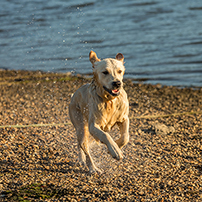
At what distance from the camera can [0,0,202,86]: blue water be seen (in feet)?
44.1

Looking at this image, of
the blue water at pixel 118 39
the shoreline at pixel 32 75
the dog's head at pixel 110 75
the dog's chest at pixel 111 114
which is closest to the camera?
the dog's head at pixel 110 75

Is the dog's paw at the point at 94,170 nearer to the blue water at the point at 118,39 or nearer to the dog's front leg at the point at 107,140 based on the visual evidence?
the dog's front leg at the point at 107,140

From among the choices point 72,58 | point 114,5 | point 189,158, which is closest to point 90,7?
point 114,5

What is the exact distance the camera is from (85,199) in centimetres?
445

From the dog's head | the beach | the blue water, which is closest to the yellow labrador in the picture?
the dog's head

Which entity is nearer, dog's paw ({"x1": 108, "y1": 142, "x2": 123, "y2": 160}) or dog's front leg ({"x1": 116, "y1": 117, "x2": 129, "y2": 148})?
dog's paw ({"x1": 108, "y1": 142, "x2": 123, "y2": 160})

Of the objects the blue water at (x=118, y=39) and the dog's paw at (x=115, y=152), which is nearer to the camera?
the dog's paw at (x=115, y=152)

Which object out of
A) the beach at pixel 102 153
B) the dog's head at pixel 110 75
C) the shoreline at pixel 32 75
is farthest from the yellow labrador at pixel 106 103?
the shoreline at pixel 32 75

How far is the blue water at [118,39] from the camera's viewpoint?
13453 millimetres

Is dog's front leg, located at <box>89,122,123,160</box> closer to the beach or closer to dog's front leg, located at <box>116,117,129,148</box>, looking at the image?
dog's front leg, located at <box>116,117,129,148</box>

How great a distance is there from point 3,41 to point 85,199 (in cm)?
1583

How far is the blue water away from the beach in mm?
3171

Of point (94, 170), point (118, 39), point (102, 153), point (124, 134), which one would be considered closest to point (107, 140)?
point (124, 134)

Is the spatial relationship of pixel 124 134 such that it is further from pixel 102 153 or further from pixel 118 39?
pixel 118 39
